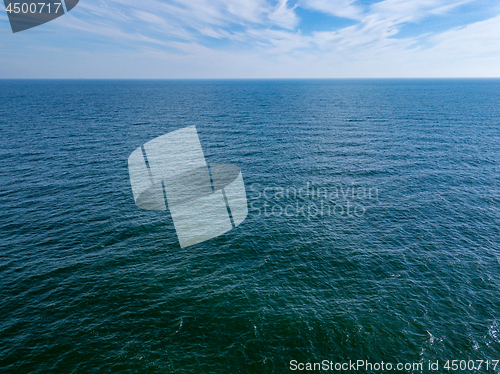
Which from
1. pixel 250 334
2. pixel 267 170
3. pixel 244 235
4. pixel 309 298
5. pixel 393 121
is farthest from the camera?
pixel 393 121

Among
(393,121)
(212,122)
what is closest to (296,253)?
(212,122)

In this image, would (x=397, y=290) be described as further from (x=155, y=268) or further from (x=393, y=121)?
(x=393, y=121)

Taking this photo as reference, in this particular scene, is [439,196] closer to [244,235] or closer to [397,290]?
[397,290]

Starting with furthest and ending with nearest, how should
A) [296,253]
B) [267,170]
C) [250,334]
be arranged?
[267,170] < [296,253] < [250,334]

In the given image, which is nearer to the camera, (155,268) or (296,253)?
(155,268)

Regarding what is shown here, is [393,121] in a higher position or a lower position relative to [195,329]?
higher

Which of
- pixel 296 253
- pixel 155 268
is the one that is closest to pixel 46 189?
pixel 155 268
